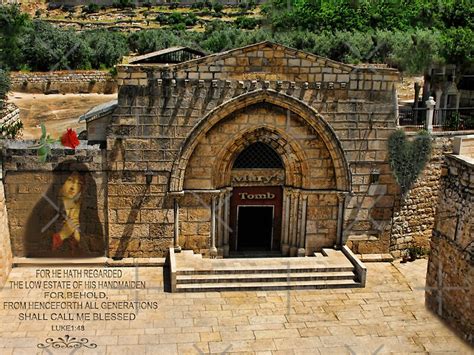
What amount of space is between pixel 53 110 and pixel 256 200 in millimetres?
12944

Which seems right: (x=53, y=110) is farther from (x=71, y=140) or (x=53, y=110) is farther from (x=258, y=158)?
(x=258, y=158)

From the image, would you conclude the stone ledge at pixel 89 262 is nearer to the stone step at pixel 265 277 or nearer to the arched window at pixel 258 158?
the stone step at pixel 265 277

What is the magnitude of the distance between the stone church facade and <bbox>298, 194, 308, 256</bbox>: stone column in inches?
1.1

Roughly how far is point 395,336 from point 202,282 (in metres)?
4.61

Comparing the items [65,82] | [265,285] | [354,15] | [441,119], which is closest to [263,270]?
[265,285]

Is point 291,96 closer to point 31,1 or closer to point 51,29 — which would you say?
point 51,29

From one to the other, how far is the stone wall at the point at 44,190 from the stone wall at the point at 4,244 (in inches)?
8.6

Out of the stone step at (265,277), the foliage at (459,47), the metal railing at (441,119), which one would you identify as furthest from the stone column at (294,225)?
the foliage at (459,47)

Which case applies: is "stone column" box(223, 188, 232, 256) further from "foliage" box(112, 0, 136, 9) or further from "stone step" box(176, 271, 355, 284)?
"foliage" box(112, 0, 136, 9)

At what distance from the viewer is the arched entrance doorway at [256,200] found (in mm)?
14469

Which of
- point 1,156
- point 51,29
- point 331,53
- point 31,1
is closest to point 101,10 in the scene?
point 31,1

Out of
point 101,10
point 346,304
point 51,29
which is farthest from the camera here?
point 101,10

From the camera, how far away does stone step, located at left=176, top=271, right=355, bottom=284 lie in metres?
13.2

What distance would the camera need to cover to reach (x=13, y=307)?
39.4ft
